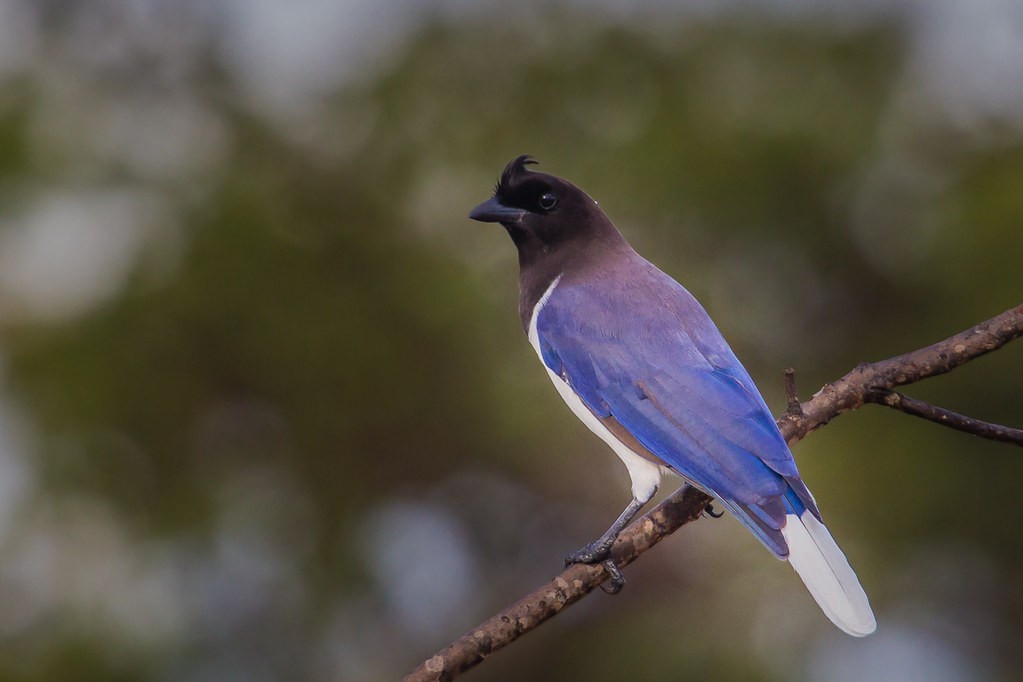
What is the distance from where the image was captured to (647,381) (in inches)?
152

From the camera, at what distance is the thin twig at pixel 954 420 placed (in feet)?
11.4

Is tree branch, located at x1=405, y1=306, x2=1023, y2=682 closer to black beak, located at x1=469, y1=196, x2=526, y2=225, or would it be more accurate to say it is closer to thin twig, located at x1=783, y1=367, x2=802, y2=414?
thin twig, located at x1=783, y1=367, x2=802, y2=414

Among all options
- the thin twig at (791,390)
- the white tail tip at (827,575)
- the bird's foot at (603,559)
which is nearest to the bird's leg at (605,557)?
the bird's foot at (603,559)

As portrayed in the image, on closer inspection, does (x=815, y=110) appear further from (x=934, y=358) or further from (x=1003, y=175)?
(x=934, y=358)

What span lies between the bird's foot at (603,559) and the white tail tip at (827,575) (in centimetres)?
45

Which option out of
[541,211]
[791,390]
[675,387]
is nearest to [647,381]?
[675,387]

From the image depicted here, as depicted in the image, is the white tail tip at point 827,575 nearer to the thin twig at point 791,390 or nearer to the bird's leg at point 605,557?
the thin twig at point 791,390

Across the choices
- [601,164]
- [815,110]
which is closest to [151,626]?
[601,164]

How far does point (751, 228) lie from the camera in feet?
30.6

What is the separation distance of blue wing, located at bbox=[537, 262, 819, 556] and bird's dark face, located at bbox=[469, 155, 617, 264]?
0.21 m

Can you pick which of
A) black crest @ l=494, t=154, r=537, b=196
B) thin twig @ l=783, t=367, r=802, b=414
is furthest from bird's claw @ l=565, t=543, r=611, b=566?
black crest @ l=494, t=154, r=537, b=196

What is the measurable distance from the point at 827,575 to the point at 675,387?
0.77m

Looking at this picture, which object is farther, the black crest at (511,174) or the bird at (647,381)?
the black crest at (511,174)

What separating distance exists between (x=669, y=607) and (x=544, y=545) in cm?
86
